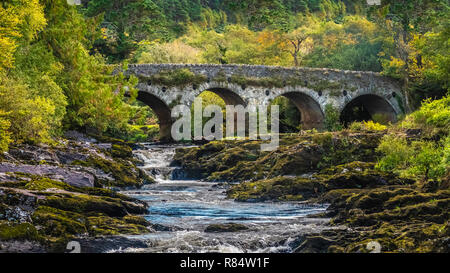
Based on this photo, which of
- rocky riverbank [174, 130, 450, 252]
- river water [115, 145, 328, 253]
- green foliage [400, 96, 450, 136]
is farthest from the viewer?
green foliage [400, 96, 450, 136]

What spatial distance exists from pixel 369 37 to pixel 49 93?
3131 cm

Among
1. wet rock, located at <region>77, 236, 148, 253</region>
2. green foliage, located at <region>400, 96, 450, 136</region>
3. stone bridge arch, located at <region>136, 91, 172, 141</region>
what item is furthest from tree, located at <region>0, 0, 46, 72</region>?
green foliage, located at <region>400, 96, 450, 136</region>

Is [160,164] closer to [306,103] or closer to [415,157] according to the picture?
[415,157]

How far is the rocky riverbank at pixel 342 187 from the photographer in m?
9.90

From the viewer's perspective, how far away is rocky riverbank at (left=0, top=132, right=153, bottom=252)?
9.71 metres

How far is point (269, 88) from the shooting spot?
120 ft

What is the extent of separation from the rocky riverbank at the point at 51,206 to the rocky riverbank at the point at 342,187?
3938 millimetres

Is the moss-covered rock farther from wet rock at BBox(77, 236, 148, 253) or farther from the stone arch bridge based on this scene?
the stone arch bridge

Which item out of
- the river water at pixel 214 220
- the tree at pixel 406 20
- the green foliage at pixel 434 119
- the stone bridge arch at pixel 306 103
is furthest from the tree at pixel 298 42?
the river water at pixel 214 220

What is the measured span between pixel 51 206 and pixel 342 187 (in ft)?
27.5

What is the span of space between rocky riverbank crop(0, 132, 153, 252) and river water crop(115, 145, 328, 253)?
0.75 meters

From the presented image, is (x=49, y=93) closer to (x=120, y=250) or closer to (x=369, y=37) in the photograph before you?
(x=120, y=250)
